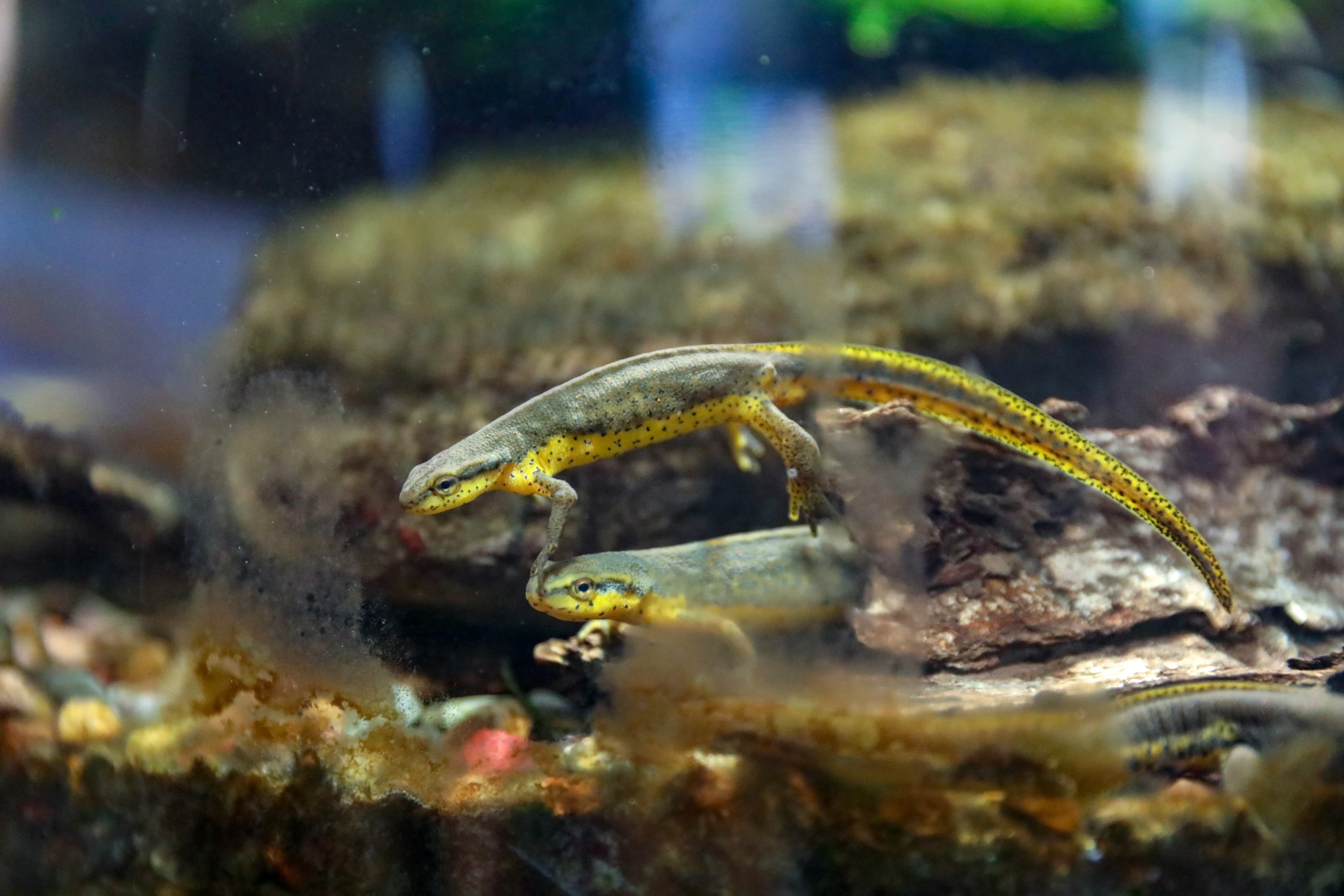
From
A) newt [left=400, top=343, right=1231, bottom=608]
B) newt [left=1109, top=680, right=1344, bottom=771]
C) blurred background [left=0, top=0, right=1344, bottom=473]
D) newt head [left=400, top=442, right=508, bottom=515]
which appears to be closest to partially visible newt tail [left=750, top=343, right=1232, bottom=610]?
newt [left=400, top=343, right=1231, bottom=608]

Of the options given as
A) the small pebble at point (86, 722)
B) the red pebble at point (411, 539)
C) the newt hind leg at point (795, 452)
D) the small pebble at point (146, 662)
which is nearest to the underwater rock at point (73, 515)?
the small pebble at point (146, 662)

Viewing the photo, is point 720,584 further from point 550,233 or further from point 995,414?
point 550,233

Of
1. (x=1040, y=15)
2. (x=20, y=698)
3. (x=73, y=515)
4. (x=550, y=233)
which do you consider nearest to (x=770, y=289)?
(x=550, y=233)

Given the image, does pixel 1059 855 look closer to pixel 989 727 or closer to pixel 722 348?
pixel 989 727

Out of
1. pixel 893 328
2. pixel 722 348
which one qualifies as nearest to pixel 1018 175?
pixel 893 328

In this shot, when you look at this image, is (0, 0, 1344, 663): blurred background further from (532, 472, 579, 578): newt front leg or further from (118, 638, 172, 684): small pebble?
(532, 472, 579, 578): newt front leg

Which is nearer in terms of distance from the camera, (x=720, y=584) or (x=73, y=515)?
(x=720, y=584)

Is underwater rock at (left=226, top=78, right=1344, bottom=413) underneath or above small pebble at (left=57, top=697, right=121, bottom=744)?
above
